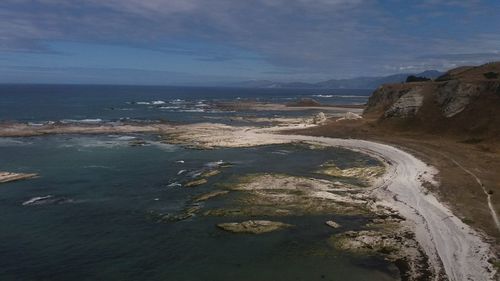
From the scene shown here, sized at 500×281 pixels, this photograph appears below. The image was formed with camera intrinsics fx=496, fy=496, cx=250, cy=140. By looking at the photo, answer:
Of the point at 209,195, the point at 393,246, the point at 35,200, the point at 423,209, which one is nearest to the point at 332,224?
the point at 393,246

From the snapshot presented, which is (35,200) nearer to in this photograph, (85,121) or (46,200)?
(46,200)

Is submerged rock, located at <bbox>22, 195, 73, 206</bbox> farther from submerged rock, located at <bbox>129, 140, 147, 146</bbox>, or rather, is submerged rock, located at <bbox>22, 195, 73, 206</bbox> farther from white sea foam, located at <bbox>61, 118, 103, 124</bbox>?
white sea foam, located at <bbox>61, 118, 103, 124</bbox>

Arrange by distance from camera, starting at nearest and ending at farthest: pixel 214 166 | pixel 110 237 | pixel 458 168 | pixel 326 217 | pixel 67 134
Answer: pixel 110 237 < pixel 326 217 < pixel 458 168 < pixel 214 166 < pixel 67 134

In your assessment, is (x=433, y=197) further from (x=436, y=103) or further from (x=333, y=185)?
(x=436, y=103)

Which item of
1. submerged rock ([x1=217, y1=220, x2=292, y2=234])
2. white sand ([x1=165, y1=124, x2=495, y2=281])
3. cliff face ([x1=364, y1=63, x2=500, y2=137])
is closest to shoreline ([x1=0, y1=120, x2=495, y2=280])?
white sand ([x1=165, y1=124, x2=495, y2=281])

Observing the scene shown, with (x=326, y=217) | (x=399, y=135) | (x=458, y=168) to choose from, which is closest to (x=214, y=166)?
(x=326, y=217)
